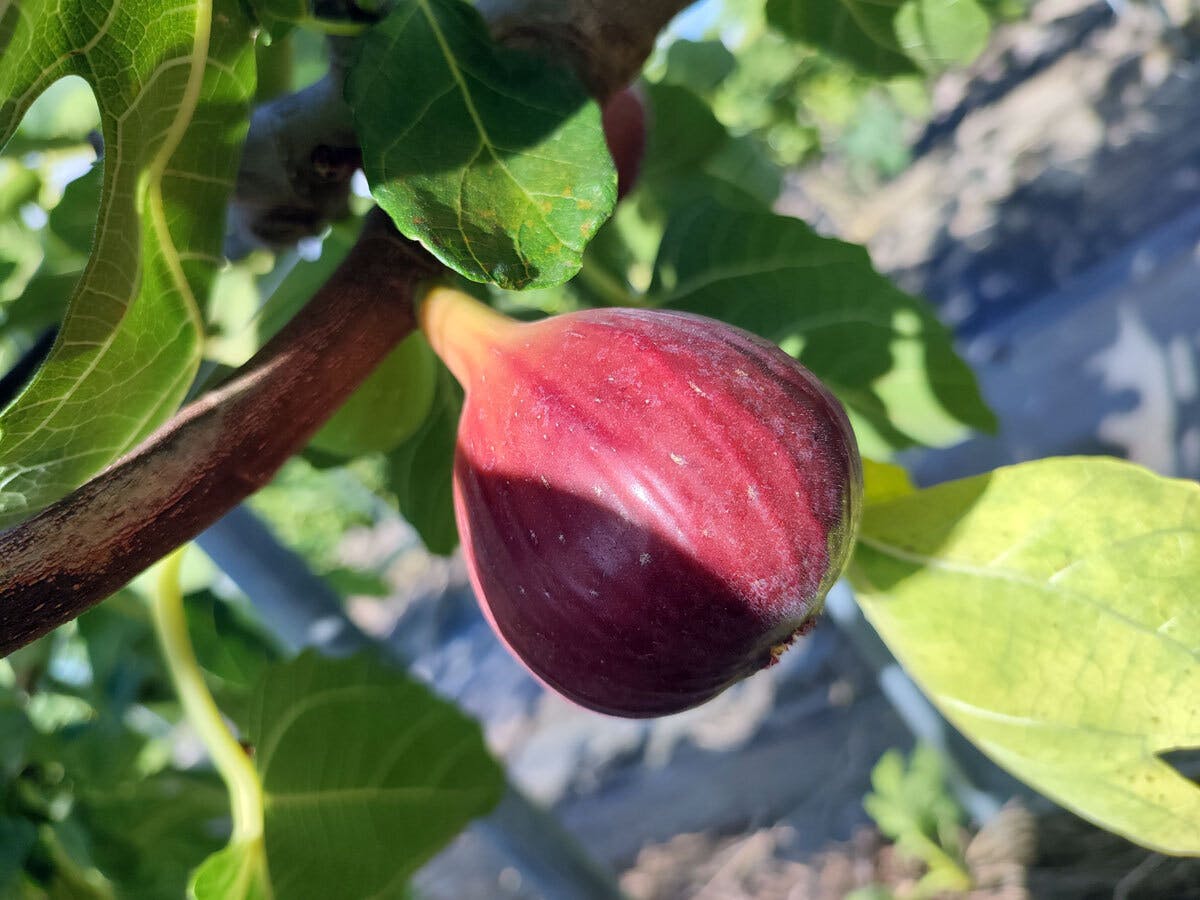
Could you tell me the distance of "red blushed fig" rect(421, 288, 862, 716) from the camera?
1.33 feet

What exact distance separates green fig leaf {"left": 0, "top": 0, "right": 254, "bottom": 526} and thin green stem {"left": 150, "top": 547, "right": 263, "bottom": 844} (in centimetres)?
17

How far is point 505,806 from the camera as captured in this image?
3.26ft

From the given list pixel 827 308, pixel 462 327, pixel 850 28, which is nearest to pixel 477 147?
pixel 462 327

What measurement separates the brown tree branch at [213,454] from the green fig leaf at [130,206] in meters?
0.06

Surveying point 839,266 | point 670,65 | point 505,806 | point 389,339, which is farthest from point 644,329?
point 670,65

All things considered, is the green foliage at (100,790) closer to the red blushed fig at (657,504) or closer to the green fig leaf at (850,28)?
the red blushed fig at (657,504)

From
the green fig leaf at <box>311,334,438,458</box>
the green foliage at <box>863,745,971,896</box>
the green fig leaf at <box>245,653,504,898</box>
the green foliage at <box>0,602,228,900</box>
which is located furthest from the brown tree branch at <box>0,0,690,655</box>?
the green foliage at <box>863,745,971,896</box>

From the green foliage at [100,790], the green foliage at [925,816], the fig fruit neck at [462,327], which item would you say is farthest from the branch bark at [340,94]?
the green foliage at [925,816]

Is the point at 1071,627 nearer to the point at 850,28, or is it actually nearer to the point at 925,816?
the point at 850,28

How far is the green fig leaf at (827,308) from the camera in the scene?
0.75 m

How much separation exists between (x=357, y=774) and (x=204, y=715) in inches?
4.9

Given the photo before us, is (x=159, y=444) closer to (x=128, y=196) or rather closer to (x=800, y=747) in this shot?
(x=128, y=196)

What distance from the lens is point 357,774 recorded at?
704 mm

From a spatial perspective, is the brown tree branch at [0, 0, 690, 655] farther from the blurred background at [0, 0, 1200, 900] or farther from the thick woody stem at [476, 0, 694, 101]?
the blurred background at [0, 0, 1200, 900]
